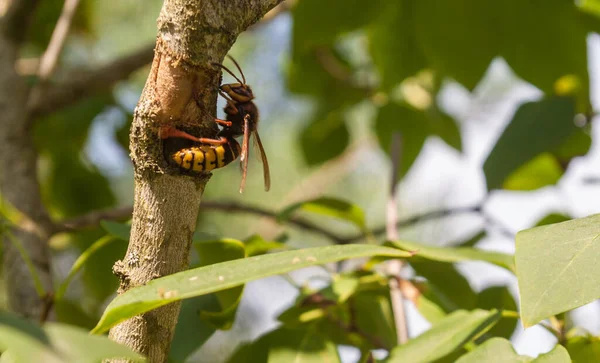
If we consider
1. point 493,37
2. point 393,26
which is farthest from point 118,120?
point 493,37

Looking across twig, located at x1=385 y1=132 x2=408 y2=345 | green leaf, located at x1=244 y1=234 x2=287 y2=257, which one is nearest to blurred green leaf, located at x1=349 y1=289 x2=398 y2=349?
twig, located at x1=385 y1=132 x2=408 y2=345

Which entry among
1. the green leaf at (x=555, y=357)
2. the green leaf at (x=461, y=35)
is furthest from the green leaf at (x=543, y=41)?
the green leaf at (x=555, y=357)

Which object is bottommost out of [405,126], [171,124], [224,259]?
[405,126]

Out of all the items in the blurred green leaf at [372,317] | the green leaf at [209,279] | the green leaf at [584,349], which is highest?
the green leaf at [209,279]

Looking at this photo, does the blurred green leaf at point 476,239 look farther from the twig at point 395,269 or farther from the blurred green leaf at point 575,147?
the blurred green leaf at point 575,147

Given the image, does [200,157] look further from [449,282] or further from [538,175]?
[538,175]

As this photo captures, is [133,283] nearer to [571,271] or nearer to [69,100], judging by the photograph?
[571,271]

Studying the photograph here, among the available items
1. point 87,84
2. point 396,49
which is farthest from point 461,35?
point 87,84
